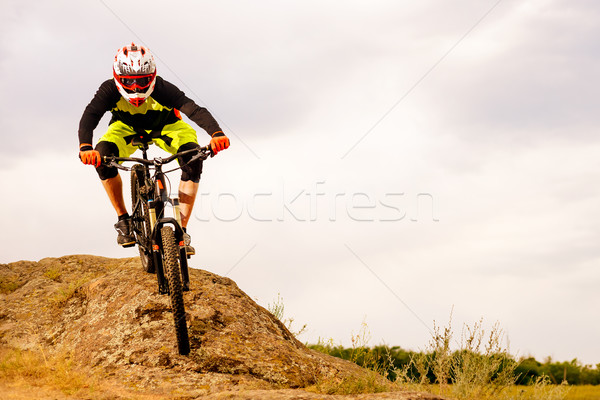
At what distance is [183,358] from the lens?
6996 mm

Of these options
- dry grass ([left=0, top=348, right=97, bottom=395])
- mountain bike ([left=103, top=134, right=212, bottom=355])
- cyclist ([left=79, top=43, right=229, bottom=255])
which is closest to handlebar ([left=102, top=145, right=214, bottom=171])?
mountain bike ([left=103, top=134, right=212, bottom=355])

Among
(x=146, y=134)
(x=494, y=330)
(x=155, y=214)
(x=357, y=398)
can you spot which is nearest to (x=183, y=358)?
(x=155, y=214)

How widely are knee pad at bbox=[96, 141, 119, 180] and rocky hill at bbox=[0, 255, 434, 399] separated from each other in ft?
5.16

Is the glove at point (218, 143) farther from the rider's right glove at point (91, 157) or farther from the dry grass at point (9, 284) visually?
the dry grass at point (9, 284)

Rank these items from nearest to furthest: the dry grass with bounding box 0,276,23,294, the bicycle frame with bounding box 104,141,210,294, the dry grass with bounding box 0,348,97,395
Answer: the dry grass with bounding box 0,348,97,395
the bicycle frame with bounding box 104,141,210,294
the dry grass with bounding box 0,276,23,294

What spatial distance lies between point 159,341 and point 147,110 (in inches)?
133

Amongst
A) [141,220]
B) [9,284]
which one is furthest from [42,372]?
[9,284]

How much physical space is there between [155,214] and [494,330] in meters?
5.07

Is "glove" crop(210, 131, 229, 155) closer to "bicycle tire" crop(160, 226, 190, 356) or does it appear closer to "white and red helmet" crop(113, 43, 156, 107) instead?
"bicycle tire" crop(160, 226, 190, 356)

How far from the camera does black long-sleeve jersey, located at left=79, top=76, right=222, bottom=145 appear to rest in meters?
8.06

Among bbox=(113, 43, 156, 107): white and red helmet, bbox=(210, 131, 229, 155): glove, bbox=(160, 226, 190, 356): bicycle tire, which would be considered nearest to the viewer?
bbox=(160, 226, 190, 356): bicycle tire

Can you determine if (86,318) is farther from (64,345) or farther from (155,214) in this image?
(155,214)

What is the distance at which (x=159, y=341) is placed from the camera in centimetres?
733

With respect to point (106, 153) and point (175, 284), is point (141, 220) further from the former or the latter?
point (175, 284)
